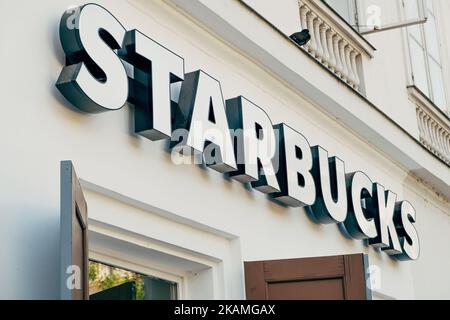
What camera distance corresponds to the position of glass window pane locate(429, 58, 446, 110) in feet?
35.3

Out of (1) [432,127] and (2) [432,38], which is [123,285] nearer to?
(1) [432,127]

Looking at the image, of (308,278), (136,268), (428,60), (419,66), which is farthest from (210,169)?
(428,60)

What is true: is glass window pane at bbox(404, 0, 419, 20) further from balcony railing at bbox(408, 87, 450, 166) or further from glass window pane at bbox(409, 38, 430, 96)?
glass window pane at bbox(409, 38, 430, 96)

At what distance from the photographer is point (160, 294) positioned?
20.5ft

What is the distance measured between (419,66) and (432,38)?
3.01 feet

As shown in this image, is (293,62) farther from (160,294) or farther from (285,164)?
(160,294)

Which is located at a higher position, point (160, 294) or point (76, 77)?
point (76, 77)

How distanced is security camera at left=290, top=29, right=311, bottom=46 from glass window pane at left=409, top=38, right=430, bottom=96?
2738 millimetres

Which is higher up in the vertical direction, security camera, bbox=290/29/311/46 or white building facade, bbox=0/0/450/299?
security camera, bbox=290/29/311/46

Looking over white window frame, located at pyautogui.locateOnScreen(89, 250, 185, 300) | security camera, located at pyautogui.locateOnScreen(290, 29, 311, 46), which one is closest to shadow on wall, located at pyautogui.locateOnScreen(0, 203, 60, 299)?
white window frame, located at pyautogui.locateOnScreen(89, 250, 185, 300)

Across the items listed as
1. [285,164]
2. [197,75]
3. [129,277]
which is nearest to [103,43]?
[197,75]

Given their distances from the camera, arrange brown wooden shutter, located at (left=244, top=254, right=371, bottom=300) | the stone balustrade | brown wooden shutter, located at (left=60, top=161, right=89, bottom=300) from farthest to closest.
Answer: the stone balustrade
brown wooden shutter, located at (left=244, top=254, right=371, bottom=300)
brown wooden shutter, located at (left=60, top=161, right=89, bottom=300)

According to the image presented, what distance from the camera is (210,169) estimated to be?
6.24 m

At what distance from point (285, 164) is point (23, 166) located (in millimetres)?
2356
